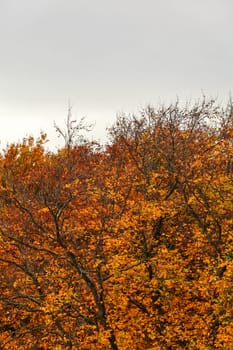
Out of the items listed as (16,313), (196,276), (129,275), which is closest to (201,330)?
(196,276)

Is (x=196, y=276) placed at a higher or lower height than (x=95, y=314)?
higher

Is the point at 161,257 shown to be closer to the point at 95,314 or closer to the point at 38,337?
the point at 95,314

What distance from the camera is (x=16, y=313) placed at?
27.5m

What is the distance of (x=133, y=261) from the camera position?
75.9ft

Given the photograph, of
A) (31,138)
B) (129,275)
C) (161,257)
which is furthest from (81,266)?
(31,138)

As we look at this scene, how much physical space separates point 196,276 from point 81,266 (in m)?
6.33

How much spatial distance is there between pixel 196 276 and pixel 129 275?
3724 millimetres

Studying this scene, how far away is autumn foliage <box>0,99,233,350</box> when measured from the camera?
71.9 ft

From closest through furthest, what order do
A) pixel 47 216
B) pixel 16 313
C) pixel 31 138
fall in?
pixel 16 313, pixel 47 216, pixel 31 138

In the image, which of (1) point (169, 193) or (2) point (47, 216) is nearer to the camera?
(1) point (169, 193)

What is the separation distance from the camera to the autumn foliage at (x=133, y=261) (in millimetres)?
21906

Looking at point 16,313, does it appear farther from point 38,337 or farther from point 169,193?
point 169,193

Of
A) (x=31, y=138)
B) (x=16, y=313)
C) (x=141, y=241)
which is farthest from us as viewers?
(x=31, y=138)

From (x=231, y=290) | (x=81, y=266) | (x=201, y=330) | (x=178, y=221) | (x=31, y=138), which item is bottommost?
(x=201, y=330)
